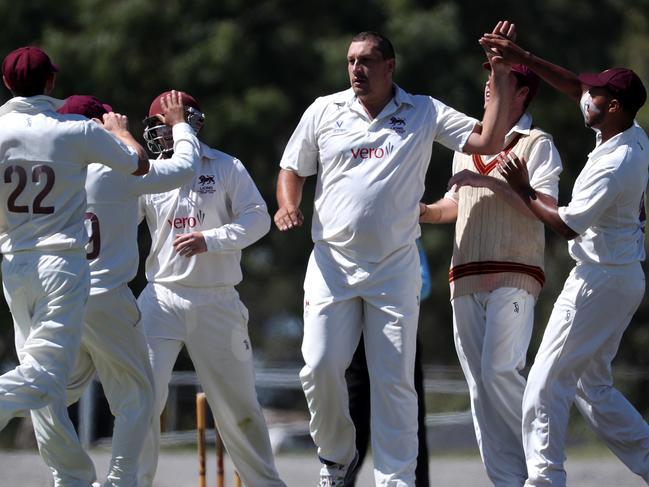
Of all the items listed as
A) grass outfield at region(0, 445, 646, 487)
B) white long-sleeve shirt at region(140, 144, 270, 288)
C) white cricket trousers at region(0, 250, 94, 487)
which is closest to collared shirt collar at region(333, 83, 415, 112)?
white long-sleeve shirt at region(140, 144, 270, 288)

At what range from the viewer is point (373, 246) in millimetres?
9195

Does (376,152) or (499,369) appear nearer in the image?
(376,152)

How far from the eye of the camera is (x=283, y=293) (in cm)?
2991

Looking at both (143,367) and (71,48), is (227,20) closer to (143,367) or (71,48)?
(71,48)

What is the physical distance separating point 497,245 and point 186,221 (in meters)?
1.93

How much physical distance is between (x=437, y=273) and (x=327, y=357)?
18384 millimetres

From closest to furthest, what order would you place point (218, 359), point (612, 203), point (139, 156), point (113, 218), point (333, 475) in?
point (139, 156)
point (612, 203)
point (113, 218)
point (333, 475)
point (218, 359)

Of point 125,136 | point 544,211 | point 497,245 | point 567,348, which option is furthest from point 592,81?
point 125,136

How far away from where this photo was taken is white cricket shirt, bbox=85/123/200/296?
30.1 feet

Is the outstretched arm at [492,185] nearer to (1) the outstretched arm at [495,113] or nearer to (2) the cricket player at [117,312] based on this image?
(1) the outstretched arm at [495,113]

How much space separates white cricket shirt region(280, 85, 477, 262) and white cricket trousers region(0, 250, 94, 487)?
1.55 m

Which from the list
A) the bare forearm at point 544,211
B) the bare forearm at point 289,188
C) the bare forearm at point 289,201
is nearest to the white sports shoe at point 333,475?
the bare forearm at point 289,201

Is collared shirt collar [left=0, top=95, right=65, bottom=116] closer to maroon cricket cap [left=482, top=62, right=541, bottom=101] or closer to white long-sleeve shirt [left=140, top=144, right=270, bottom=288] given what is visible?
white long-sleeve shirt [left=140, top=144, right=270, bottom=288]

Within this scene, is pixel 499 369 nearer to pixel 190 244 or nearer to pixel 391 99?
pixel 391 99
